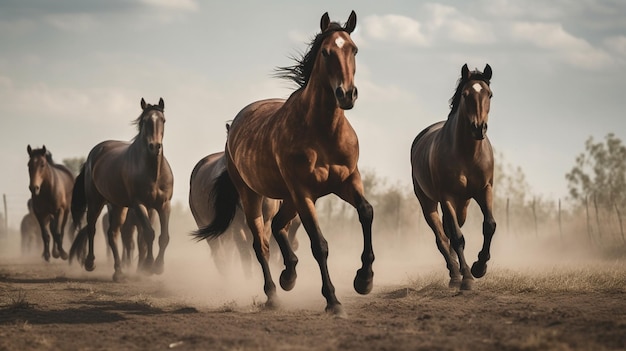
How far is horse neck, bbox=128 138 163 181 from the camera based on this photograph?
14531 millimetres

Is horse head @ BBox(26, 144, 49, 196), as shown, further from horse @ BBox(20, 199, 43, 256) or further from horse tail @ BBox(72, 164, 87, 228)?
horse @ BBox(20, 199, 43, 256)

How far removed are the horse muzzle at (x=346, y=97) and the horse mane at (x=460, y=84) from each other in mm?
3651

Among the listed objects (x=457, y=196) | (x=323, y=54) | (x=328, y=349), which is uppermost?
(x=323, y=54)

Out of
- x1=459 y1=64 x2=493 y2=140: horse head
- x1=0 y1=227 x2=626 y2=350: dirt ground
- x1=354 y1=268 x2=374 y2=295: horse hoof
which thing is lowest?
x1=0 y1=227 x2=626 y2=350: dirt ground

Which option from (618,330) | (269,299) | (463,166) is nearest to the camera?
(618,330)

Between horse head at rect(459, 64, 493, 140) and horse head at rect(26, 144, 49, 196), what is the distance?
13824 millimetres

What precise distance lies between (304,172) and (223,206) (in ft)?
10.1

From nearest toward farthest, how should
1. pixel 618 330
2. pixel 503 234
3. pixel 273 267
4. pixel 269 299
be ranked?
pixel 618 330 → pixel 269 299 → pixel 273 267 → pixel 503 234

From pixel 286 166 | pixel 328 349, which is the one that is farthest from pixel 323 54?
pixel 328 349

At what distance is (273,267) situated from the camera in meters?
14.5

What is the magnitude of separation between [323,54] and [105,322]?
3.60 m

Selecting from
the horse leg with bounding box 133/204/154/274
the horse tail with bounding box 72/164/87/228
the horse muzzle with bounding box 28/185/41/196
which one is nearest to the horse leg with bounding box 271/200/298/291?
the horse leg with bounding box 133/204/154/274

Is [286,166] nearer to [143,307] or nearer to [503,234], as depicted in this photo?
[143,307]

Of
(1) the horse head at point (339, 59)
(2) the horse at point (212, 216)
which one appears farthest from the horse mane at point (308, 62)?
(2) the horse at point (212, 216)
